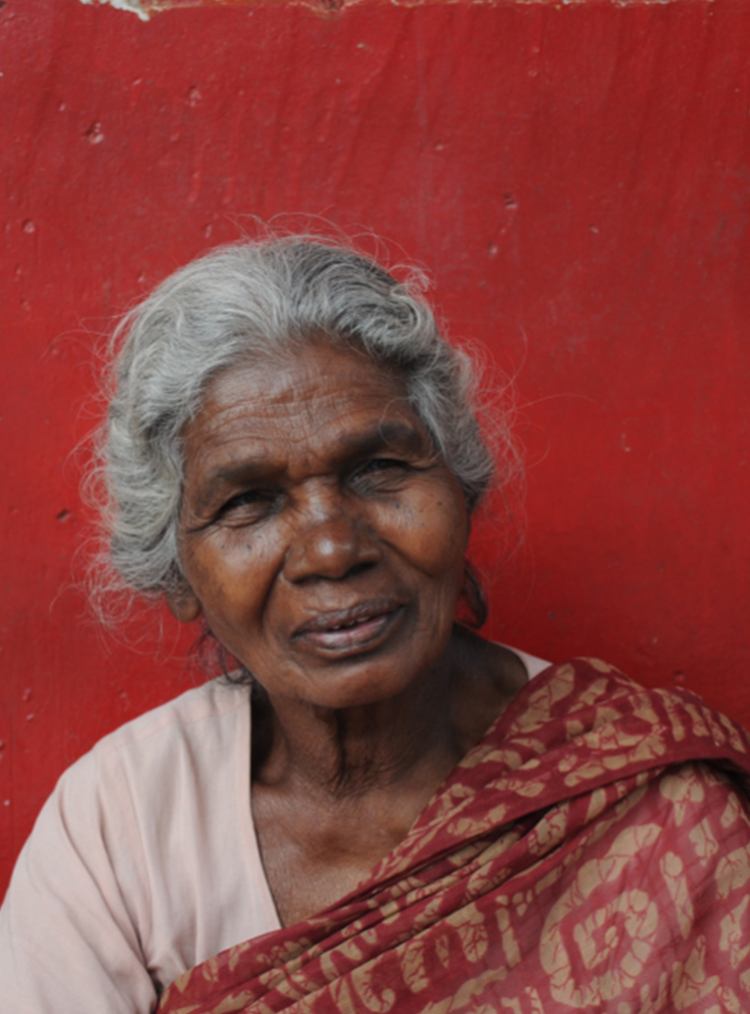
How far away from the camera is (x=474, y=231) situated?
2.16 meters

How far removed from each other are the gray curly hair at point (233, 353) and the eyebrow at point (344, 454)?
0.08 meters

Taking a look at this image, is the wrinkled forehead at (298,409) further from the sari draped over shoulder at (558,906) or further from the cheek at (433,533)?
the sari draped over shoulder at (558,906)

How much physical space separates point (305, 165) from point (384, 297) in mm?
641

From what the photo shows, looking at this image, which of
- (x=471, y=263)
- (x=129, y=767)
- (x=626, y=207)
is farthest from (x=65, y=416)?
(x=626, y=207)

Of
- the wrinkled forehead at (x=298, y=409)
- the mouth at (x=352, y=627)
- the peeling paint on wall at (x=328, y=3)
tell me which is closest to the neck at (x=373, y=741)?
the mouth at (x=352, y=627)

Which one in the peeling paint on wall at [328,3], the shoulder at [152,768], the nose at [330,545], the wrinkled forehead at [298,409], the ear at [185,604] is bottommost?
the shoulder at [152,768]

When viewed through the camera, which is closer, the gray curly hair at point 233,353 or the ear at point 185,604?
the gray curly hair at point 233,353

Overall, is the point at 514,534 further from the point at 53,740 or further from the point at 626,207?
the point at 53,740

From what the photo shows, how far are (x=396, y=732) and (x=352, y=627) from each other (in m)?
0.35

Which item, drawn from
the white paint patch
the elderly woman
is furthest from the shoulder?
the white paint patch

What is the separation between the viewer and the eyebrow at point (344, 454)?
1.55 meters

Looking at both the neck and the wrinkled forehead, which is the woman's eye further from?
the neck

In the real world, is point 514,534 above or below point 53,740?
above

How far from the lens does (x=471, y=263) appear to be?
218 cm
